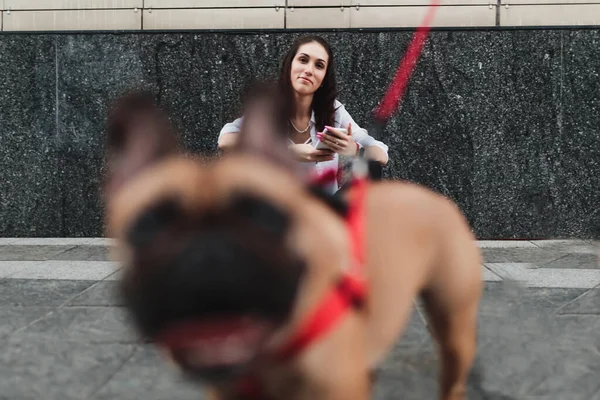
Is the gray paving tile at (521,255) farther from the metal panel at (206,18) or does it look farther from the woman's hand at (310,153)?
the metal panel at (206,18)

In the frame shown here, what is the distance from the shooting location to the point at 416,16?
8750mm

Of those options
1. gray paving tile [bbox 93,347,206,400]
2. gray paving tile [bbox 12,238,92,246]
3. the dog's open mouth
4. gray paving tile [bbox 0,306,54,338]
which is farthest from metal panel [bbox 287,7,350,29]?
the dog's open mouth

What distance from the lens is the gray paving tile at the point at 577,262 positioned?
6.91 metres

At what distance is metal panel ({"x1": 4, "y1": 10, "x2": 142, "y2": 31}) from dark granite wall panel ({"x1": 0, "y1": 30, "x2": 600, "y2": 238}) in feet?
0.57

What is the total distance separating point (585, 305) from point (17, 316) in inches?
175

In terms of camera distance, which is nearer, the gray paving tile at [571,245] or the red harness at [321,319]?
the red harness at [321,319]

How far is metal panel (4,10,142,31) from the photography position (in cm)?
891

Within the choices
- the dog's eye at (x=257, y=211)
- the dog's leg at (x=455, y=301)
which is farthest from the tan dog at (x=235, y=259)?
the dog's leg at (x=455, y=301)

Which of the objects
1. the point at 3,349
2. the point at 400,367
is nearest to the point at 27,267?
the point at 3,349

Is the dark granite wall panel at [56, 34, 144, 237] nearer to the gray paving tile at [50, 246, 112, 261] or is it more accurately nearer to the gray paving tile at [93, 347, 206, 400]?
the gray paving tile at [50, 246, 112, 261]

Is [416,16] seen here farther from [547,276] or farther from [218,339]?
[218,339]

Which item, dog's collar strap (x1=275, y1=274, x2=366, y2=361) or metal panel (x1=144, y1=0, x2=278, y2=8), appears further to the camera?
metal panel (x1=144, y1=0, x2=278, y2=8)

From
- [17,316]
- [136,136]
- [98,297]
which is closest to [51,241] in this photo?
[98,297]

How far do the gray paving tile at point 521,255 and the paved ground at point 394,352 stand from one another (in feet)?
1.44
